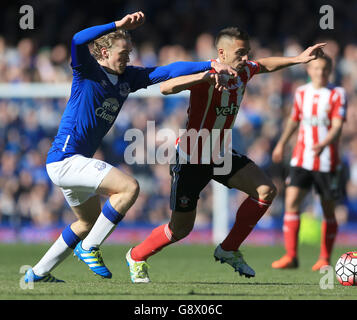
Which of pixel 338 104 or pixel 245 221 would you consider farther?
pixel 338 104

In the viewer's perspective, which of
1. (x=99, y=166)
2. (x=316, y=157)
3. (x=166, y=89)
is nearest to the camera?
(x=166, y=89)

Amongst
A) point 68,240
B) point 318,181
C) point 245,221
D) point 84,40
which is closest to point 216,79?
point 84,40

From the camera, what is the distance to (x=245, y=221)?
6832 millimetres

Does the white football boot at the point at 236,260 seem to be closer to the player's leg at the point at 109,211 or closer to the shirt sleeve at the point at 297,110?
the player's leg at the point at 109,211

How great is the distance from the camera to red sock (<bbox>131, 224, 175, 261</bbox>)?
674cm

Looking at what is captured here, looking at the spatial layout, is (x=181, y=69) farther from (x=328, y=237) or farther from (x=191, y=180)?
(x=328, y=237)

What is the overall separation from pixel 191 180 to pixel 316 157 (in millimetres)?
2477

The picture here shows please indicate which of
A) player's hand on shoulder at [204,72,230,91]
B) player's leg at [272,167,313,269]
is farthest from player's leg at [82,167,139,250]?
player's leg at [272,167,313,269]

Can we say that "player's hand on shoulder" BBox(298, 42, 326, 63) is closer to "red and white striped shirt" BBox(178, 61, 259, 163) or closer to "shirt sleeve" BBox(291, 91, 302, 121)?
"red and white striped shirt" BBox(178, 61, 259, 163)

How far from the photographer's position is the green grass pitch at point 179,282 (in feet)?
18.1

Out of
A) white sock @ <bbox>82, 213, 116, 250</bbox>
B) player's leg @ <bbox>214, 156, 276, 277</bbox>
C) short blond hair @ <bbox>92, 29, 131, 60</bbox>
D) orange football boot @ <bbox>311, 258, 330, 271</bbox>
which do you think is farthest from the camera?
orange football boot @ <bbox>311, 258, 330, 271</bbox>

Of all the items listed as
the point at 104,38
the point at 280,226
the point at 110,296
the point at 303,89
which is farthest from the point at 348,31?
the point at 110,296

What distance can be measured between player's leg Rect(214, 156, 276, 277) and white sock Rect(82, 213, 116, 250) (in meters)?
1.18
